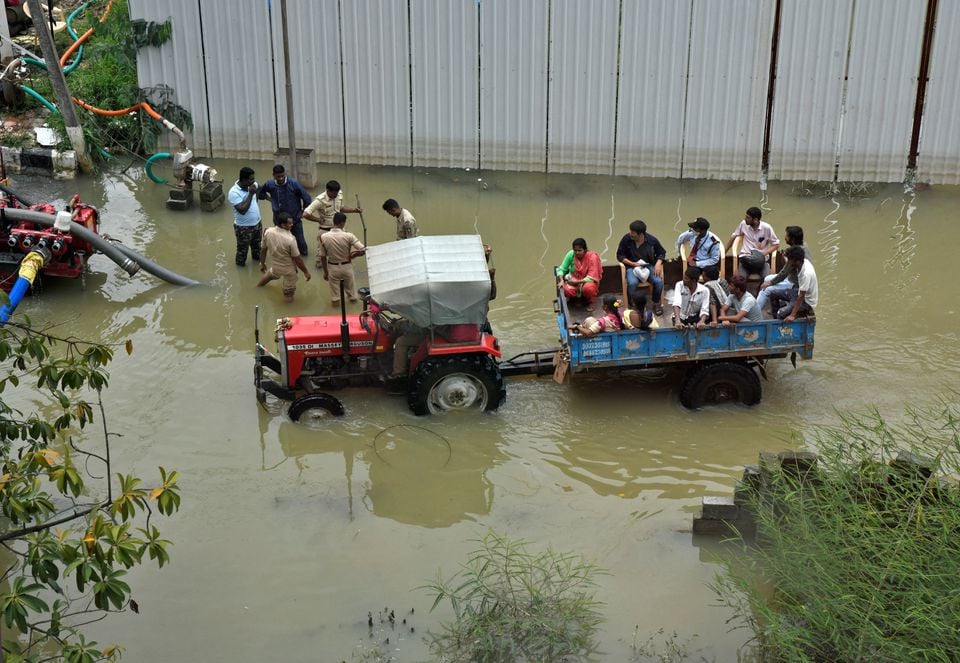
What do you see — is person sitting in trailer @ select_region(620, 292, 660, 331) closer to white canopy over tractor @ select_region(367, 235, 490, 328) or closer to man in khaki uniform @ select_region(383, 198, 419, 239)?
white canopy over tractor @ select_region(367, 235, 490, 328)

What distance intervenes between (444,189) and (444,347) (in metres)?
6.72

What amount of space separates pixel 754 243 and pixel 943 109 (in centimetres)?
632

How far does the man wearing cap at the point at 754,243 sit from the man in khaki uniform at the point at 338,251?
167 inches

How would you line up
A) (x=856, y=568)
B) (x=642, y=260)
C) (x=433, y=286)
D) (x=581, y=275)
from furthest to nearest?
1. (x=642, y=260)
2. (x=581, y=275)
3. (x=433, y=286)
4. (x=856, y=568)

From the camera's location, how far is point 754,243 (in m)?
11.4

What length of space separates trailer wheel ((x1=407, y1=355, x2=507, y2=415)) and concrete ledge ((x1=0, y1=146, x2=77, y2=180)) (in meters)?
8.94

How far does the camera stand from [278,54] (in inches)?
645

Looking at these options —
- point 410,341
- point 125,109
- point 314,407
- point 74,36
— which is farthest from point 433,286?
point 74,36

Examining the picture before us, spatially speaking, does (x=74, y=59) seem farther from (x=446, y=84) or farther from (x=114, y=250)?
(x=114, y=250)

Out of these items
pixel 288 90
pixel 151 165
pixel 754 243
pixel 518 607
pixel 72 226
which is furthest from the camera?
pixel 151 165

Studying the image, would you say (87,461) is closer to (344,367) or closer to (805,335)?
(344,367)

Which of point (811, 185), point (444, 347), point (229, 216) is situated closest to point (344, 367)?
point (444, 347)

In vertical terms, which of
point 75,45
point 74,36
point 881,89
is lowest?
point 881,89

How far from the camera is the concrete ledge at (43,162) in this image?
53.3 ft
